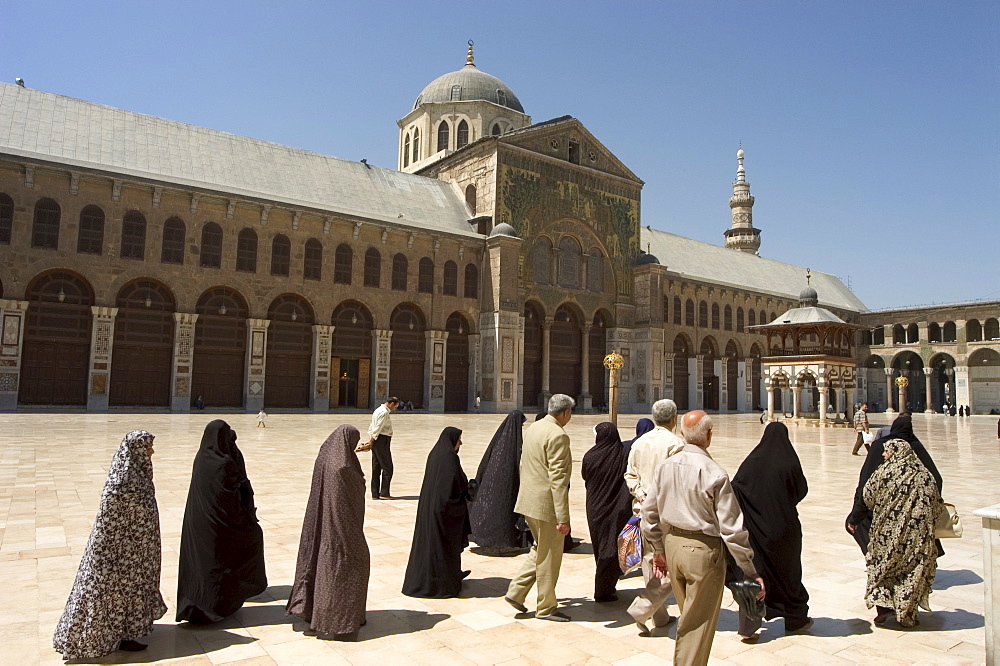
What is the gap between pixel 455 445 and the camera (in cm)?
565

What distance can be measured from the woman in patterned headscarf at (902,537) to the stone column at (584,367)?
99.6ft

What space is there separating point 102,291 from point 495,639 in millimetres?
23375

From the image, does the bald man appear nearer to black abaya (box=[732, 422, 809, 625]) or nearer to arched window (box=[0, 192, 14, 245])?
black abaya (box=[732, 422, 809, 625])

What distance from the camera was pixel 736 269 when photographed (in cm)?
4947

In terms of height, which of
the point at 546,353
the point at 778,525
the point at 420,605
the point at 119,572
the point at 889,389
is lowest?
the point at 420,605

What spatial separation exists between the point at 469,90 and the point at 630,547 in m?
39.4

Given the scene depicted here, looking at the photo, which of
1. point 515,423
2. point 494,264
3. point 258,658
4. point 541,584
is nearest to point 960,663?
point 541,584

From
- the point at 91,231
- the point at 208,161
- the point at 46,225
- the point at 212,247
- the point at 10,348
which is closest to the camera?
the point at 10,348

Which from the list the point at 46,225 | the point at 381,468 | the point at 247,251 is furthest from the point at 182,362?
the point at 381,468

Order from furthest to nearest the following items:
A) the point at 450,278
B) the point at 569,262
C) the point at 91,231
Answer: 1. the point at 569,262
2. the point at 450,278
3. the point at 91,231

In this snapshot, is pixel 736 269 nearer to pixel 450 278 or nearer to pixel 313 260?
pixel 450 278

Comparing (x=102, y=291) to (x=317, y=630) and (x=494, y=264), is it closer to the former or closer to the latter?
(x=494, y=264)

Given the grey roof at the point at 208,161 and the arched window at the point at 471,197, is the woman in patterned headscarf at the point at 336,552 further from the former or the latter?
the arched window at the point at 471,197

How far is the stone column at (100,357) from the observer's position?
23078 millimetres
